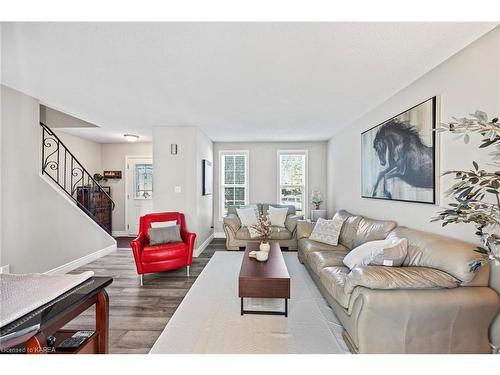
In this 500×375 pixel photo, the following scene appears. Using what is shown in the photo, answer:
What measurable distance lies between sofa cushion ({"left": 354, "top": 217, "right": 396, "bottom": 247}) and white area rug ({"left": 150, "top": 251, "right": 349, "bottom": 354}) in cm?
89

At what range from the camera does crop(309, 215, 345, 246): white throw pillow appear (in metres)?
3.34

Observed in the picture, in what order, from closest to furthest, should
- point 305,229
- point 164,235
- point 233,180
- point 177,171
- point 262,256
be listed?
1. point 262,256
2. point 164,235
3. point 305,229
4. point 177,171
5. point 233,180

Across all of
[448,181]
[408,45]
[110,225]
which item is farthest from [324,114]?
[110,225]

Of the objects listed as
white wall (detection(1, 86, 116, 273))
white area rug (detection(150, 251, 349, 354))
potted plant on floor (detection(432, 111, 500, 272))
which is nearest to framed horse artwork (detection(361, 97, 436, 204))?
potted plant on floor (detection(432, 111, 500, 272))

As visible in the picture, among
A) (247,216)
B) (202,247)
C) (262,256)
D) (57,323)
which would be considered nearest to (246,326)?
(262,256)

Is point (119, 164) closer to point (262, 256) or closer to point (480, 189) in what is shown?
point (262, 256)

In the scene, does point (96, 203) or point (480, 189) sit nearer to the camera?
point (480, 189)

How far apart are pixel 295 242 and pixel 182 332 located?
9.74ft

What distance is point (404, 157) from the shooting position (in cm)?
248

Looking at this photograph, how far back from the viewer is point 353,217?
338 centimetres

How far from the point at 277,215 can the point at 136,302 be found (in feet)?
10.1

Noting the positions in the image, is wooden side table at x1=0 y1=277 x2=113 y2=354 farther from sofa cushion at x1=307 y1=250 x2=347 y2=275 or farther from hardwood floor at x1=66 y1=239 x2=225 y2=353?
sofa cushion at x1=307 y1=250 x2=347 y2=275

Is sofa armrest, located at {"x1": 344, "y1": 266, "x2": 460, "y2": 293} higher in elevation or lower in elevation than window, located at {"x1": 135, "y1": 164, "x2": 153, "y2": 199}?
lower

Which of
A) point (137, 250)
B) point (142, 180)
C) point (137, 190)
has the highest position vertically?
point (142, 180)
